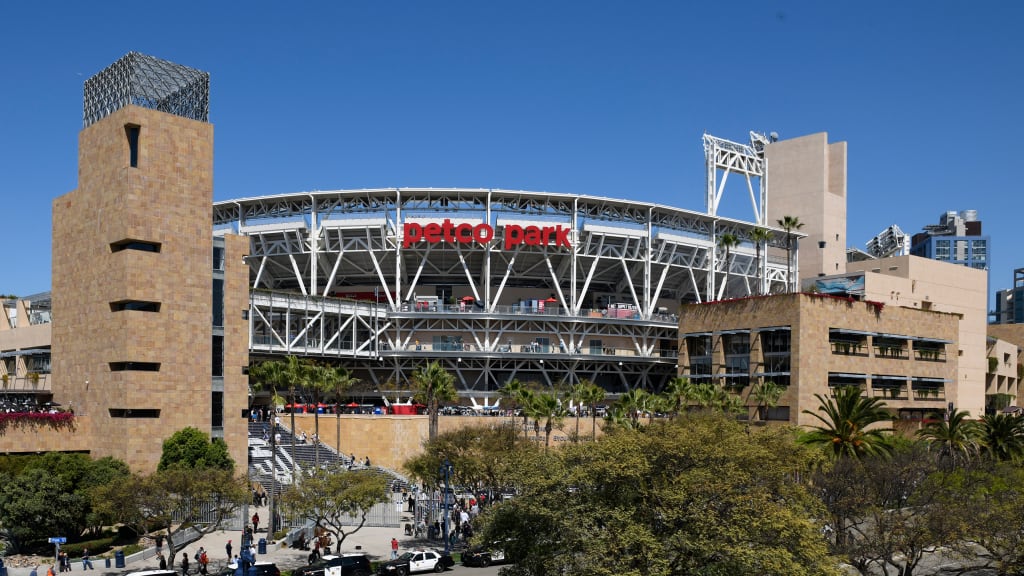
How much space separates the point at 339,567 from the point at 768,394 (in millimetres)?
49383

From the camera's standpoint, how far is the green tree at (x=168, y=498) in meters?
49.6

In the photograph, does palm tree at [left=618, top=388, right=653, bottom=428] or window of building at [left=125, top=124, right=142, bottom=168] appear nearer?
window of building at [left=125, top=124, right=142, bottom=168]

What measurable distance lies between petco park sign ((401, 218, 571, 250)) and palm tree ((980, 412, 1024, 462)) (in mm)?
51584

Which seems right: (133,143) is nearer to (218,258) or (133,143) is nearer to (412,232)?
(218,258)

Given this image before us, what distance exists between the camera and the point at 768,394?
85250 mm

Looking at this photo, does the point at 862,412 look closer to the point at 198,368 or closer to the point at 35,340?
the point at 198,368

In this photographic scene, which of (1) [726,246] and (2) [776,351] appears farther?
(1) [726,246]

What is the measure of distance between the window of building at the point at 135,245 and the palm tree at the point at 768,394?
53.2m

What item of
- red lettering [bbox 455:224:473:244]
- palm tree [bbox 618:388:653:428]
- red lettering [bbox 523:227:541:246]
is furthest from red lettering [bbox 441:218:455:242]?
palm tree [bbox 618:388:653:428]

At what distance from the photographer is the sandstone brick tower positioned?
66.4 meters

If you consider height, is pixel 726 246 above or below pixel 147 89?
below

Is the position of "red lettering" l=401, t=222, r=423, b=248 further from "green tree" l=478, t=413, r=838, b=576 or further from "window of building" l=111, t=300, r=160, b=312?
"green tree" l=478, t=413, r=838, b=576

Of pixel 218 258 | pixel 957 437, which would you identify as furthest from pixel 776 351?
pixel 218 258

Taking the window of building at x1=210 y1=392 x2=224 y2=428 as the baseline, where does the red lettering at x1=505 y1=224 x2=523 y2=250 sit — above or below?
above
